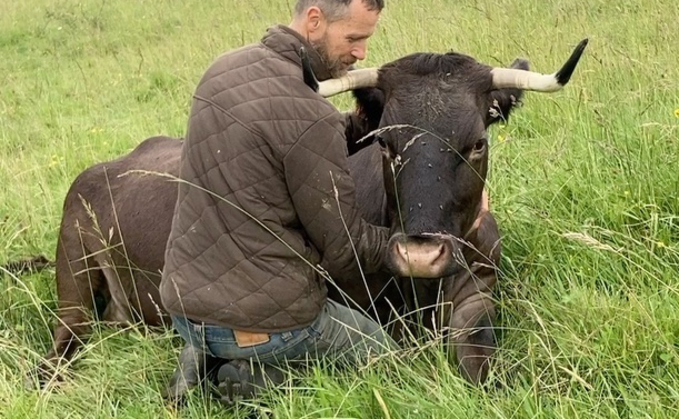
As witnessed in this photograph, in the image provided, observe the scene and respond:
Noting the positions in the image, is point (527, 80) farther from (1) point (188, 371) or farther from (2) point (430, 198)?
(1) point (188, 371)

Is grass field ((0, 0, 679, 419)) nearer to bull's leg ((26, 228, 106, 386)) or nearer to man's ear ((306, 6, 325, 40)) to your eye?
bull's leg ((26, 228, 106, 386))

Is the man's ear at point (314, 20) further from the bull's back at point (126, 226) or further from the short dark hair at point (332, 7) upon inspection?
the bull's back at point (126, 226)

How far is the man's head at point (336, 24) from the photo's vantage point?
3529 millimetres

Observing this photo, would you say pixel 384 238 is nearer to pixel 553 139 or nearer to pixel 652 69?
pixel 553 139

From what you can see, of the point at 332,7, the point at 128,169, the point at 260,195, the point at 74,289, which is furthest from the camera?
the point at 128,169

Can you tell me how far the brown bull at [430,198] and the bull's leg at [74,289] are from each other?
13 mm

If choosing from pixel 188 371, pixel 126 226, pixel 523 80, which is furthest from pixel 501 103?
pixel 126 226

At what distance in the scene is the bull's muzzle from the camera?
346cm

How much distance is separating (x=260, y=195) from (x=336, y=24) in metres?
0.83

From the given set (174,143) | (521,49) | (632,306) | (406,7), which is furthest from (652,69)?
(406,7)

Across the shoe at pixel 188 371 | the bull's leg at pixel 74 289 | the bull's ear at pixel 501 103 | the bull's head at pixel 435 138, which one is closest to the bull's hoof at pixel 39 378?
the bull's leg at pixel 74 289

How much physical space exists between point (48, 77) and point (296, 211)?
9.80 m

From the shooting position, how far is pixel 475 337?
3924 mm

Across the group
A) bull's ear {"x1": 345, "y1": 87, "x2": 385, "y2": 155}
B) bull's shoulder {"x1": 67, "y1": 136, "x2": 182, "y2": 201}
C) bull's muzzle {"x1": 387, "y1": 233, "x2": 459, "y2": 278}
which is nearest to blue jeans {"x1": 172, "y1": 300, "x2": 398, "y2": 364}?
bull's muzzle {"x1": 387, "y1": 233, "x2": 459, "y2": 278}
